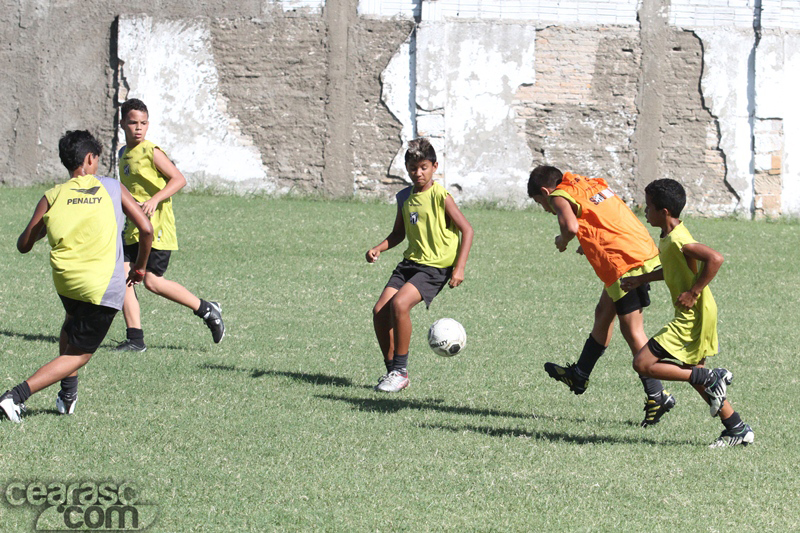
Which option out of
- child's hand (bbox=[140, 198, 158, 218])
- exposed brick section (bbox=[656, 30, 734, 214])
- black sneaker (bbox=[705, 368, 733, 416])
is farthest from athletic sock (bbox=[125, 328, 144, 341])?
exposed brick section (bbox=[656, 30, 734, 214])

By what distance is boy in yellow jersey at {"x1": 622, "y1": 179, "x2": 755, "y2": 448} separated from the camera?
5.18 meters

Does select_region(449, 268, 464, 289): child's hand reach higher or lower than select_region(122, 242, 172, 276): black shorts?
higher

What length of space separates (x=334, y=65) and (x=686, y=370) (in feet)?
45.9

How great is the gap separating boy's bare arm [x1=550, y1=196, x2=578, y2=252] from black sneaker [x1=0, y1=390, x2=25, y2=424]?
327cm

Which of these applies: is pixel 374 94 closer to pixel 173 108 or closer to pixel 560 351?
pixel 173 108

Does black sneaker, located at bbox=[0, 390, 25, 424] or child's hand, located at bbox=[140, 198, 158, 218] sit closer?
black sneaker, located at bbox=[0, 390, 25, 424]

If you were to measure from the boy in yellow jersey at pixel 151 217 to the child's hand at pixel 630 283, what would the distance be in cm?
332

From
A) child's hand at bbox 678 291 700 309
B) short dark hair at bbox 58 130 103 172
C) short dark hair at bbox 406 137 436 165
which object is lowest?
child's hand at bbox 678 291 700 309

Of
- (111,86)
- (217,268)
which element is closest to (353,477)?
(217,268)

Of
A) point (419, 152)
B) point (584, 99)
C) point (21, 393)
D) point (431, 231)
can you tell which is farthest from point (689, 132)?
point (21, 393)

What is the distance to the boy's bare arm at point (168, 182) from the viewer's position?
698 centimetres

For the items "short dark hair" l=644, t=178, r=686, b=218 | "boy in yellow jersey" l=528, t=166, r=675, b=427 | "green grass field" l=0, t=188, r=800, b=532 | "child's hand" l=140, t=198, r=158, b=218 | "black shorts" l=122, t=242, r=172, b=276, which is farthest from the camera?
"black shorts" l=122, t=242, r=172, b=276

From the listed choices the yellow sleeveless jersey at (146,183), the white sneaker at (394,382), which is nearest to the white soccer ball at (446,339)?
the white sneaker at (394,382)

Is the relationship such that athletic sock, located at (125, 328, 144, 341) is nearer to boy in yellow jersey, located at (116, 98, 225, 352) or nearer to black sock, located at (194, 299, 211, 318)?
boy in yellow jersey, located at (116, 98, 225, 352)
